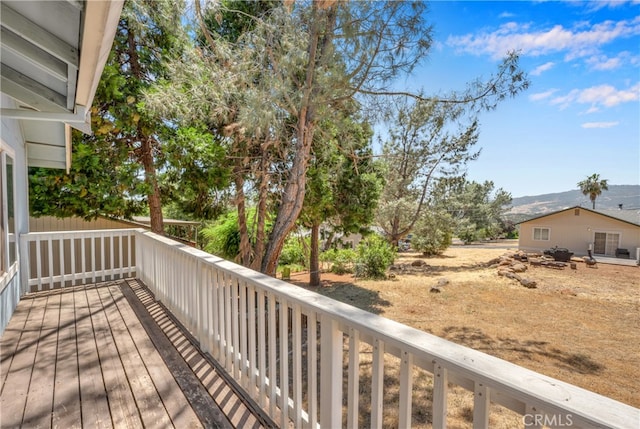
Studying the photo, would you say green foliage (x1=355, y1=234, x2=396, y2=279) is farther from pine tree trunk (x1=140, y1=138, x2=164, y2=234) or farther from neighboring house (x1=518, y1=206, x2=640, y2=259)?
neighboring house (x1=518, y1=206, x2=640, y2=259)

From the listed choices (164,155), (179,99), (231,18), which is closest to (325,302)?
(179,99)

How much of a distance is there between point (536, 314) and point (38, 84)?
10275mm

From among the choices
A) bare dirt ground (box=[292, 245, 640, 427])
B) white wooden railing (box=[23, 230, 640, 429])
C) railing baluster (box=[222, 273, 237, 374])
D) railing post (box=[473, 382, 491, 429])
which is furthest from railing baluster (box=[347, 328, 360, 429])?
bare dirt ground (box=[292, 245, 640, 427])

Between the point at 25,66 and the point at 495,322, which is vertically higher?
the point at 25,66

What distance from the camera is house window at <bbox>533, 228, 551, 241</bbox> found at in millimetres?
21891

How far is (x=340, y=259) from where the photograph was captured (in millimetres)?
14820

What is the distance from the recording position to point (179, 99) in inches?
240

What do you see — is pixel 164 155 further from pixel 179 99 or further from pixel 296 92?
pixel 296 92

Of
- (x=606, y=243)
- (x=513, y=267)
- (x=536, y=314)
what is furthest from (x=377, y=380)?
(x=606, y=243)

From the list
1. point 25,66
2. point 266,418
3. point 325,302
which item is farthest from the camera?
point 25,66

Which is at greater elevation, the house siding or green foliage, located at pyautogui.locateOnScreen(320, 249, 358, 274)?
the house siding

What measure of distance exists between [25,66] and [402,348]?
3336mm
